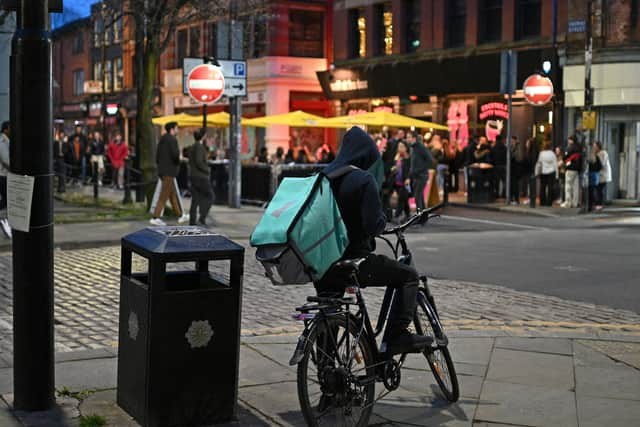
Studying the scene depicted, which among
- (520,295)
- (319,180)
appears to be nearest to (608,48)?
(520,295)

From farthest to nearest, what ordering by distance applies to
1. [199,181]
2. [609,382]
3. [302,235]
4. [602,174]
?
1. [602,174]
2. [199,181]
3. [609,382]
4. [302,235]

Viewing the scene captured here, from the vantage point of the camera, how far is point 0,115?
78.5 feet

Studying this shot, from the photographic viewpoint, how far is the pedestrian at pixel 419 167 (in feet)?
68.5

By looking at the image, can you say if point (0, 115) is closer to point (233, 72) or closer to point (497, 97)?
point (233, 72)

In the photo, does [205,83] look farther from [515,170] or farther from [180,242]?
[180,242]

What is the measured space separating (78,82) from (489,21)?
39868 mm

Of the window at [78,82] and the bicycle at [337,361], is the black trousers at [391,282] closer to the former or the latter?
the bicycle at [337,361]

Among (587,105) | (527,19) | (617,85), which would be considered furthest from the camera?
(527,19)

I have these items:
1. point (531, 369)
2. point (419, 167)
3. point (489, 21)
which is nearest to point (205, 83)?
point (419, 167)

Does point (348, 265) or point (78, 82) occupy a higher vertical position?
point (78, 82)

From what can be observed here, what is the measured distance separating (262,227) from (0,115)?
20.0 metres

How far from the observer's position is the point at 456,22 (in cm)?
3275

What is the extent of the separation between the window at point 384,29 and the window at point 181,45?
13101mm

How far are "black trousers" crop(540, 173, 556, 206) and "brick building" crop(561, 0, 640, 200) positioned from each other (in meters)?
1.46
